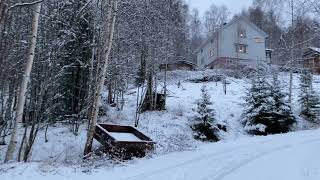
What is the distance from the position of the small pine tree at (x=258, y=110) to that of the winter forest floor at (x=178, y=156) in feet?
2.14

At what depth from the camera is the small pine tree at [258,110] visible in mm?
18625

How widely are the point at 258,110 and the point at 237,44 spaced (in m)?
31.7

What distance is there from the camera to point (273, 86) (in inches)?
776

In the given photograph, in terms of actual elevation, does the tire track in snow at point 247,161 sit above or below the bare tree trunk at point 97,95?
below

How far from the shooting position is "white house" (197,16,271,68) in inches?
1903

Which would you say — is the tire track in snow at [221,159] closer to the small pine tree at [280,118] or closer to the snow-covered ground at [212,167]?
the snow-covered ground at [212,167]

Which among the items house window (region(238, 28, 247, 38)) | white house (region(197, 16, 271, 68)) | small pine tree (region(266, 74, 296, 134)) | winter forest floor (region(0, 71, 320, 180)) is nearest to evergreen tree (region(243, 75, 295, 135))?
small pine tree (region(266, 74, 296, 134))

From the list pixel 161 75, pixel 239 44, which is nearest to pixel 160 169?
pixel 161 75

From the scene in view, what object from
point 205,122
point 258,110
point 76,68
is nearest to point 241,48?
point 258,110

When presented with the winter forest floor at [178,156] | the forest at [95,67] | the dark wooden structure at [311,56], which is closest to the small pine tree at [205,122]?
the forest at [95,67]

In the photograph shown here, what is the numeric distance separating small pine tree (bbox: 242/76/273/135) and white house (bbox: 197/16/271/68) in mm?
28064

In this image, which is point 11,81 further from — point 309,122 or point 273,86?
point 309,122

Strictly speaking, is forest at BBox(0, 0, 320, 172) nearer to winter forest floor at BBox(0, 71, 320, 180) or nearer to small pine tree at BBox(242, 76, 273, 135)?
small pine tree at BBox(242, 76, 273, 135)

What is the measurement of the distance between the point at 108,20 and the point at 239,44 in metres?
39.5
